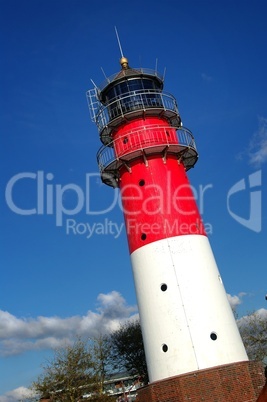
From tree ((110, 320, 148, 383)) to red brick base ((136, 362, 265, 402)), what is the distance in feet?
76.2

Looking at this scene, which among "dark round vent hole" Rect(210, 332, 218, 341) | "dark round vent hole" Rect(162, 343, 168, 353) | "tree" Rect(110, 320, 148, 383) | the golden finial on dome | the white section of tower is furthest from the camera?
"tree" Rect(110, 320, 148, 383)

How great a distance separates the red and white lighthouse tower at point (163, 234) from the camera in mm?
18938

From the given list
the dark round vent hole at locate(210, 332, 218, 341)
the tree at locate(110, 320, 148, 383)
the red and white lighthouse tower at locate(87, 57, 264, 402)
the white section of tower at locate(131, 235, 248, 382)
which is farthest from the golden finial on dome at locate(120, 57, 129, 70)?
the tree at locate(110, 320, 148, 383)

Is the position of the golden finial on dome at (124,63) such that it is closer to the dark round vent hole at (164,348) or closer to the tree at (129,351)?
the dark round vent hole at (164,348)

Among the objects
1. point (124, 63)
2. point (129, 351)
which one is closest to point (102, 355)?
point (129, 351)

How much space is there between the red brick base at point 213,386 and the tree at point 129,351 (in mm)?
23221

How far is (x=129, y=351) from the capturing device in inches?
1663

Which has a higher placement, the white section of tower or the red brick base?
the white section of tower

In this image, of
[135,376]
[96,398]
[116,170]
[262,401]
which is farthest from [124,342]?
[262,401]

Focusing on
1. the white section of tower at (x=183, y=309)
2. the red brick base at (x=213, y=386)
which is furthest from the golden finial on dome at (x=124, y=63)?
the red brick base at (x=213, y=386)

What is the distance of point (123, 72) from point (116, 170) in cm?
613

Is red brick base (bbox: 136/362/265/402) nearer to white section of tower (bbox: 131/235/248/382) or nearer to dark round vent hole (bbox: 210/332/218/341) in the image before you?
white section of tower (bbox: 131/235/248/382)

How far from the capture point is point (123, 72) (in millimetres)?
25219

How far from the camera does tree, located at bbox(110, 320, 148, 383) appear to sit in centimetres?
4081
